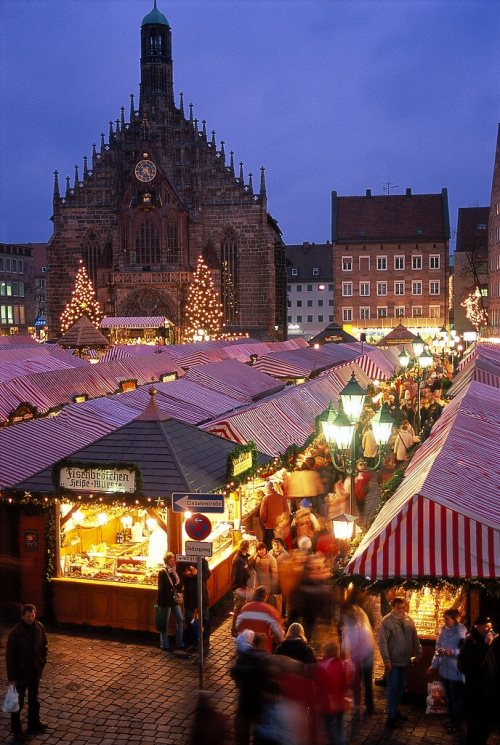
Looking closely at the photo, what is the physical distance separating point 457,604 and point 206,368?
47.8ft

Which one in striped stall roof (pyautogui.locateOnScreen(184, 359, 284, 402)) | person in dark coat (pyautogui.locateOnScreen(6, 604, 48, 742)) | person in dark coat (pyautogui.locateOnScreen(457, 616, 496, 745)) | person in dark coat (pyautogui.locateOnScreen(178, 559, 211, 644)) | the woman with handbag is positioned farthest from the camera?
striped stall roof (pyautogui.locateOnScreen(184, 359, 284, 402))

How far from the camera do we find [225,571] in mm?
11945

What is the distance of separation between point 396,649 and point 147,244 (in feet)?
172

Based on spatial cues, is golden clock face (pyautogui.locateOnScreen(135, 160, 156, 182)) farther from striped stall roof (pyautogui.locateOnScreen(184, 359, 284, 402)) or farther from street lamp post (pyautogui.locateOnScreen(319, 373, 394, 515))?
street lamp post (pyautogui.locateOnScreen(319, 373, 394, 515))

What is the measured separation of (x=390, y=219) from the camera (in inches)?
2808

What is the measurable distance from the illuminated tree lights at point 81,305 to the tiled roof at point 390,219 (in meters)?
23.9

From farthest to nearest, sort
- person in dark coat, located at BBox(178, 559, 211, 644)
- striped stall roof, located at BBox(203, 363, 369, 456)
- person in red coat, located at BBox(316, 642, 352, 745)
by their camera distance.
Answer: striped stall roof, located at BBox(203, 363, 369, 456) → person in dark coat, located at BBox(178, 559, 211, 644) → person in red coat, located at BBox(316, 642, 352, 745)

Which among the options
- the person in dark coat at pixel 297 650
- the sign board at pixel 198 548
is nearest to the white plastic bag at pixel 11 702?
the sign board at pixel 198 548

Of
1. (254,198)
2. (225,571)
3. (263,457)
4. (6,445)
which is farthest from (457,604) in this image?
(254,198)

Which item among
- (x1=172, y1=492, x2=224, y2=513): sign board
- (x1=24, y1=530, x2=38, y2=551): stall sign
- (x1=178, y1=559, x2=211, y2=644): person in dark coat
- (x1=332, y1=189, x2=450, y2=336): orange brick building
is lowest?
(x1=178, y1=559, x2=211, y2=644): person in dark coat

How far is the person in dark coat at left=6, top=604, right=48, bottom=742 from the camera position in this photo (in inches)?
298

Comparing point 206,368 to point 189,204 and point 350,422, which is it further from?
point 189,204

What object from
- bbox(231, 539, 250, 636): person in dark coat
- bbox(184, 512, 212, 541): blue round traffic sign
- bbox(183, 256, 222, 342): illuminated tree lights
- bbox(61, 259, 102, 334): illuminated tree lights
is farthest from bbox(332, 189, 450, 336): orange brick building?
bbox(184, 512, 212, 541): blue round traffic sign

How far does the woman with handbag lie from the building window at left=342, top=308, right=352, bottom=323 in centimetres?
6135
